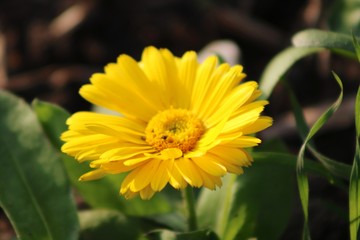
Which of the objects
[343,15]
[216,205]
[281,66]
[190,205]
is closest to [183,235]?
[190,205]

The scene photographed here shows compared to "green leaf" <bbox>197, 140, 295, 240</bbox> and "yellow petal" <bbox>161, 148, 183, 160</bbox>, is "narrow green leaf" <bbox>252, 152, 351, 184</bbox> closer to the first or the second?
"green leaf" <bbox>197, 140, 295, 240</bbox>

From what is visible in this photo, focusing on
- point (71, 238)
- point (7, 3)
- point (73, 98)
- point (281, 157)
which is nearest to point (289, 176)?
point (281, 157)

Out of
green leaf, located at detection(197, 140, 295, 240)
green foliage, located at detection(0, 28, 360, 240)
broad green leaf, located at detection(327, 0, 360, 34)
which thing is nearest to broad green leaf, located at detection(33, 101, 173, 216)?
green foliage, located at detection(0, 28, 360, 240)

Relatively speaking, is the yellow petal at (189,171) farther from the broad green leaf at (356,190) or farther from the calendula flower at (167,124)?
the broad green leaf at (356,190)

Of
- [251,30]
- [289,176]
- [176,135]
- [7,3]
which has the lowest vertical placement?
[289,176]

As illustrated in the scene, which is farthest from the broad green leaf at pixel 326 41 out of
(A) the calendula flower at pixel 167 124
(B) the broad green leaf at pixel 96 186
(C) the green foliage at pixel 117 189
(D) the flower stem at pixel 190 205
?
(B) the broad green leaf at pixel 96 186

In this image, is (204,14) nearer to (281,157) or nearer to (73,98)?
(73,98)
